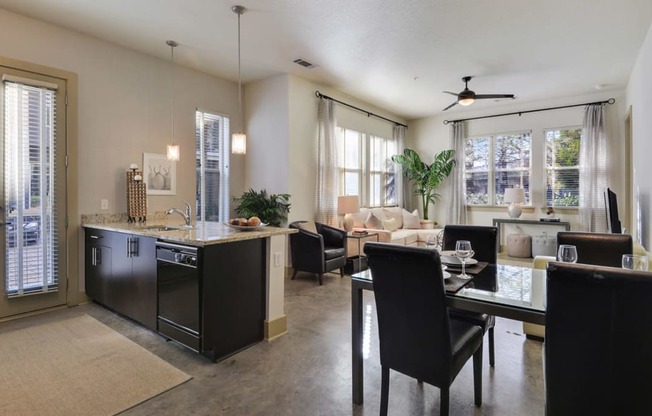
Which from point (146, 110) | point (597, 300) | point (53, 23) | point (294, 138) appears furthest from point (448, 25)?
point (53, 23)

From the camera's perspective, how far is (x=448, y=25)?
370 cm

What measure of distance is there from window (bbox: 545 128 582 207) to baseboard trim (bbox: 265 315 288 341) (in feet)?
20.1

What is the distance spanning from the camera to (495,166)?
7.39m

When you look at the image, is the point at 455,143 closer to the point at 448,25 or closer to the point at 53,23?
the point at 448,25

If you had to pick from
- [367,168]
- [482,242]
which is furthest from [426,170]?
[482,242]

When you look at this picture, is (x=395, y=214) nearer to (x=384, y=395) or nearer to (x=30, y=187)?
(x=384, y=395)

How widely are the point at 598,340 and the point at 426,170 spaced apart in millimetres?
6977

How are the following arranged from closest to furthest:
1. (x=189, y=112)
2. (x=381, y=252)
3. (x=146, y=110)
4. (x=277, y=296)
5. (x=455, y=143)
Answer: (x=381, y=252) → (x=277, y=296) → (x=146, y=110) → (x=189, y=112) → (x=455, y=143)

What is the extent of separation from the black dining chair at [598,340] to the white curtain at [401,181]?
269 inches

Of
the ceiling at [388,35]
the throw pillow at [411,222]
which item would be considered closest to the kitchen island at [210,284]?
the ceiling at [388,35]

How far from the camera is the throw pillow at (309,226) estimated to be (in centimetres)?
503

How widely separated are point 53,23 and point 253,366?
4.06m

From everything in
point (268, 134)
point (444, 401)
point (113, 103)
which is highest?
point (113, 103)

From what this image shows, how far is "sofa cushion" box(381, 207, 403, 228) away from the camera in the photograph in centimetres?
707
